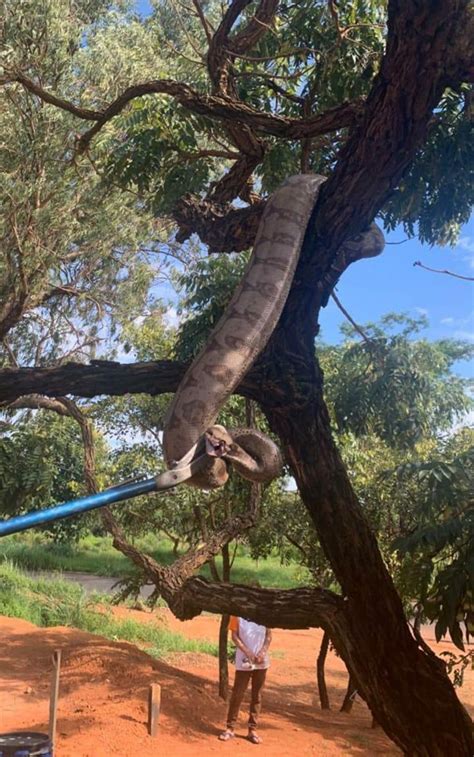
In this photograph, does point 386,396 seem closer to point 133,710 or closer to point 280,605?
point 280,605

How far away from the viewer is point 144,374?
3426mm

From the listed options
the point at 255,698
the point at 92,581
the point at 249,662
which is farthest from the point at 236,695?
the point at 92,581

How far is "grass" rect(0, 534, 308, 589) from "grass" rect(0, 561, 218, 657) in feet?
24.0

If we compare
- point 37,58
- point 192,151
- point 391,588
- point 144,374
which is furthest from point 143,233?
point 391,588

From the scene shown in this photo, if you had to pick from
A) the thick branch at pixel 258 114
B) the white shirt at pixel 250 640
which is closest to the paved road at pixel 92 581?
the white shirt at pixel 250 640

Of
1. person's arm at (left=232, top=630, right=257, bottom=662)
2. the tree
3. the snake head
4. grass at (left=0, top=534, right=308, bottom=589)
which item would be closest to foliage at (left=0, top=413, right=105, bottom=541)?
person's arm at (left=232, top=630, right=257, bottom=662)

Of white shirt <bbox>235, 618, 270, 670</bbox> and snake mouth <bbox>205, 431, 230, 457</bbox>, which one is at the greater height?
snake mouth <bbox>205, 431, 230, 457</bbox>

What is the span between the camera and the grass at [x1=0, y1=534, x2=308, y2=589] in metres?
22.7

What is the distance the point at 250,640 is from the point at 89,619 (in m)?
7.70

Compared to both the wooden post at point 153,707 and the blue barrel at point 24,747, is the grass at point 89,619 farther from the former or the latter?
the blue barrel at point 24,747

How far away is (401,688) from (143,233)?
29.0 feet

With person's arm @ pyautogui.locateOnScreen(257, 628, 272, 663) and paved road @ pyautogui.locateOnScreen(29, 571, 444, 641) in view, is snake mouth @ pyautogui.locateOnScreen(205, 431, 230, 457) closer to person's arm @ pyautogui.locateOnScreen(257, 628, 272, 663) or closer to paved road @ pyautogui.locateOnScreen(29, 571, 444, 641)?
person's arm @ pyautogui.locateOnScreen(257, 628, 272, 663)

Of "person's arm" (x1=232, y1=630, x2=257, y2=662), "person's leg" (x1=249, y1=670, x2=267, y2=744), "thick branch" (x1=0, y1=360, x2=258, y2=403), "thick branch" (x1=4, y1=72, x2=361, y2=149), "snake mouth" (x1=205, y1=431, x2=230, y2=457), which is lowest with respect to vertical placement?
"person's leg" (x1=249, y1=670, x2=267, y2=744)

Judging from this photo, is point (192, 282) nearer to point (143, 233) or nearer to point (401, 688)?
point (143, 233)
